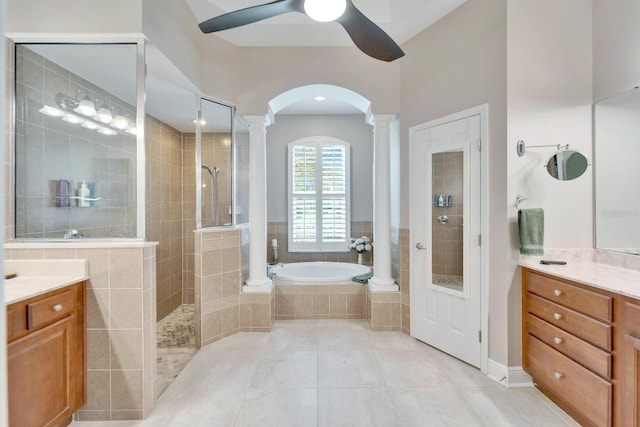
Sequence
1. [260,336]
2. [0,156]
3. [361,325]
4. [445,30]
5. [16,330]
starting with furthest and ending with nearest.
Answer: [361,325], [260,336], [445,30], [16,330], [0,156]

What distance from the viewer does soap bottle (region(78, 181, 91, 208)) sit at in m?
2.12

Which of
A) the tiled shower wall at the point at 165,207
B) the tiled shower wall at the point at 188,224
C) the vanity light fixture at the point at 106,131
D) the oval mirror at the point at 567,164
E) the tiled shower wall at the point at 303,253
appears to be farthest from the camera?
the tiled shower wall at the point at 303,253

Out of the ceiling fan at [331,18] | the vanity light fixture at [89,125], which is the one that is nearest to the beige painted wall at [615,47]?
the ceiling fan at [331,18]

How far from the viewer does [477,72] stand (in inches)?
92.4

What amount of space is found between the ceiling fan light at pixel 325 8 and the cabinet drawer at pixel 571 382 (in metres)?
2.37

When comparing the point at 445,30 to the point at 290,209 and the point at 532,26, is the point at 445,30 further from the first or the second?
the point at 290,209

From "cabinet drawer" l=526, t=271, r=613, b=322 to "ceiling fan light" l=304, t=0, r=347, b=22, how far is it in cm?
204

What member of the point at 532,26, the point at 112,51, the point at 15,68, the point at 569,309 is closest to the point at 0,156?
the point at 112,51

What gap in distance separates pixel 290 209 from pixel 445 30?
2951 millimetres

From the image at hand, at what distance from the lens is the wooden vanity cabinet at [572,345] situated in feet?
5.12

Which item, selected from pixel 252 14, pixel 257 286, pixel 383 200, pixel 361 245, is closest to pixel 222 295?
pixel 257 286

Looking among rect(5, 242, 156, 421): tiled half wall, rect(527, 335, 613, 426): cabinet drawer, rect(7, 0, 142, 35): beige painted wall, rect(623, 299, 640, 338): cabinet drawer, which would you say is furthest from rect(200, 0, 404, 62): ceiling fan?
rect(527, 335, 613, 426): cabinet drawer

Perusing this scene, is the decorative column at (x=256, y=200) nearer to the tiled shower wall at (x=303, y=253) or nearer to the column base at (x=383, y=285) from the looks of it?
the column base at (x=383, y=285)

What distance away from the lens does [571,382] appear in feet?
5.77
